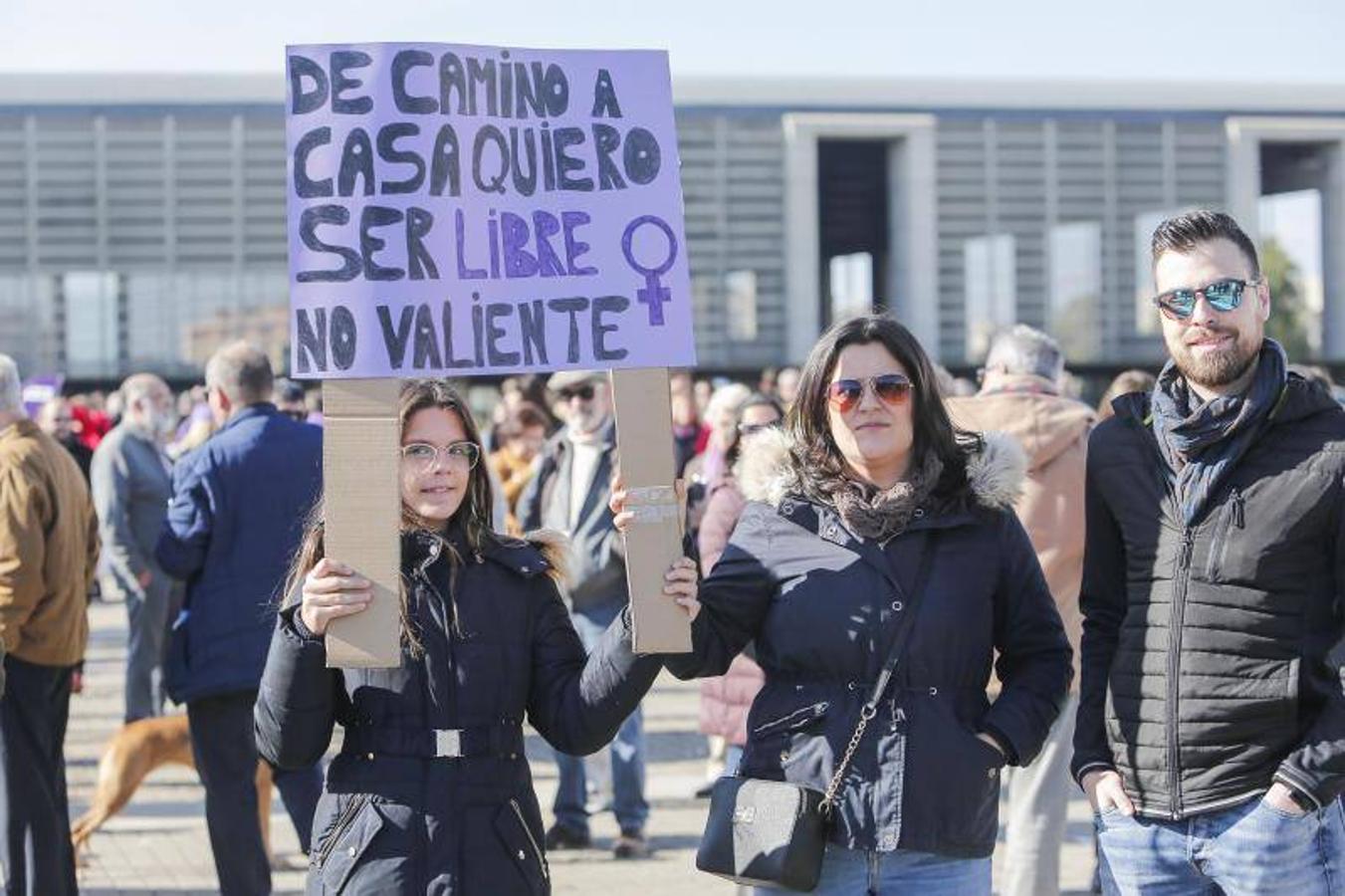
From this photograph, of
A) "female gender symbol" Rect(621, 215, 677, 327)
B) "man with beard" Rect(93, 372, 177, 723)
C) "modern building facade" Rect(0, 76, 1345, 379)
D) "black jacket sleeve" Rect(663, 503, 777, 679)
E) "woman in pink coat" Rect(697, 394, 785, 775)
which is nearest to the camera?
"female gender symbol" Rect(621, 215, 677, 327)

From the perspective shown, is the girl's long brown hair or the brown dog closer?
the girl's long brown hair

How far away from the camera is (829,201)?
144 feet

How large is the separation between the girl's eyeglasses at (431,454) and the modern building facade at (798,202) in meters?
33.7

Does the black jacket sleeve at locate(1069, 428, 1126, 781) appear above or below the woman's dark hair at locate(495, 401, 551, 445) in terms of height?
below

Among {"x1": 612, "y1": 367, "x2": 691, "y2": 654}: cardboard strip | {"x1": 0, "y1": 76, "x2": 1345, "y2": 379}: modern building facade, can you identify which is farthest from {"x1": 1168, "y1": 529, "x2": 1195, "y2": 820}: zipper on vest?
{"x1": 0, "y1": 76, "x2": 1345, "y2": 379}: modern building facade

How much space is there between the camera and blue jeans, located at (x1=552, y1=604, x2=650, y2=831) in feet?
29.9

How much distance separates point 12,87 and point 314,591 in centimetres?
3682

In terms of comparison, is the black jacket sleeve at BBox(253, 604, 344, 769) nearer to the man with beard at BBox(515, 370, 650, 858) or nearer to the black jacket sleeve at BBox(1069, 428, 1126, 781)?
the black jacket sleeve at BBox(1069, 428, 1126, 781)

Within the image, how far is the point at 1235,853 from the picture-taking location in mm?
4176

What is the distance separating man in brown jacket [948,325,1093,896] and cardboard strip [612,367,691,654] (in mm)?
2865

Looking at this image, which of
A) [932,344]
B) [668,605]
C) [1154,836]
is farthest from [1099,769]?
[932,344]

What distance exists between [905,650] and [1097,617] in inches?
18.1

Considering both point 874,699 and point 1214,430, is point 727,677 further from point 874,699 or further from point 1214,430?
point 1214,430

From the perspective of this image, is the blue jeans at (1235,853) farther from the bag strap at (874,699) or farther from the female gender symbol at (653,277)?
the female gender symbol at (653,277)
